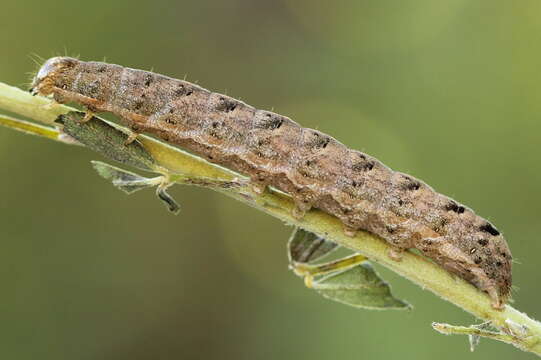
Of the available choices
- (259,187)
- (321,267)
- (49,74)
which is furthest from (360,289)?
(49,74)

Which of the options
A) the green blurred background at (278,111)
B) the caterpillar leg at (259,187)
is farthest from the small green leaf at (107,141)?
the green blurred background at (278,111)

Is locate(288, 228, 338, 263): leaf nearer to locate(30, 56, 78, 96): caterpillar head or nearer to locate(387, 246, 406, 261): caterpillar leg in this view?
locate(387, 246, 406, 261): caterpillar leg

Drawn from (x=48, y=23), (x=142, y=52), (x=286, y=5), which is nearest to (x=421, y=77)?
(x=286, y=5)

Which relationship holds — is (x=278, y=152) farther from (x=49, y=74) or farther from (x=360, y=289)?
(x=49, y=74)

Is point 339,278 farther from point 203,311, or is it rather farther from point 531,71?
point 531,71

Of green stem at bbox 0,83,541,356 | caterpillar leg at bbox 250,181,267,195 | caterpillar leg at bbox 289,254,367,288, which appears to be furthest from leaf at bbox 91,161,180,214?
caterpillar leg at bbox 289,254,367,288

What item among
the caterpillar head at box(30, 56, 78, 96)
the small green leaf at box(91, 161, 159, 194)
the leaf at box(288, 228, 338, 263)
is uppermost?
the caterpillar head at box(30, 56, 78, 96)
